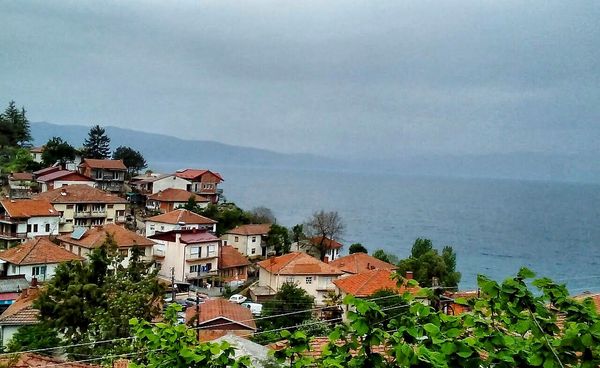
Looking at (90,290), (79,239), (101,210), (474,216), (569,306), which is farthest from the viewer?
(474,216)

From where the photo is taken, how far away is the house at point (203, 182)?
60.1 meters

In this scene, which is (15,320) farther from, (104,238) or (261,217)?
(261,217)

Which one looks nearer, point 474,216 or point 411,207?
point 474,216

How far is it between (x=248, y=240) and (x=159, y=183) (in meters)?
17.4

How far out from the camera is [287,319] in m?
22.9

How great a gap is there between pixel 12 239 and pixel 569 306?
38.8m

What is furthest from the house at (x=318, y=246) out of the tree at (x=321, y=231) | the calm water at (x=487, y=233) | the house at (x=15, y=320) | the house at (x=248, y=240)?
the house at (x=15, y=320)

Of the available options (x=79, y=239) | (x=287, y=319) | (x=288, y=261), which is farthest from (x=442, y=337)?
(x=79, y=239)

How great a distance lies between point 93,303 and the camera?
15680 millimetres

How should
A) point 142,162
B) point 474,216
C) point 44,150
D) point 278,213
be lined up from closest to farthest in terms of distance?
point 44,150
point 142,162
point 278,213
point 474,216

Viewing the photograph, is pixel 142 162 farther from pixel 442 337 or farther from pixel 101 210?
pixel 442 337

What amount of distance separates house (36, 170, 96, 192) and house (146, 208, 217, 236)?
11.4 metres

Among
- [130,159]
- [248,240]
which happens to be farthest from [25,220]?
[130,159]

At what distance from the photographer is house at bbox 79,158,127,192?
53.0 metres
